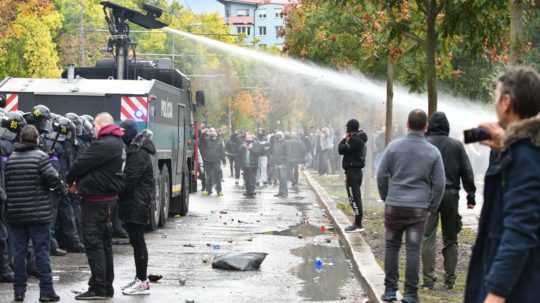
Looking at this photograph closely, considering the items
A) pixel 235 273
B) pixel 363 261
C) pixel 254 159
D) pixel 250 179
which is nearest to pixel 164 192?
pixel 235 273

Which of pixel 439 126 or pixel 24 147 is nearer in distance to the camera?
pixel 24 147

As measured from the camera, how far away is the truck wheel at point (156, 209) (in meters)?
18.0

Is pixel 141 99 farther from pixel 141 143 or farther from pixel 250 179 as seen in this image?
pixel 250 179

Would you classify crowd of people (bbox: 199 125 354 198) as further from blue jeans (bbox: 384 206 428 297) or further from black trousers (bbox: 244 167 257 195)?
blue jeans (bbox: 384 206 428 297)

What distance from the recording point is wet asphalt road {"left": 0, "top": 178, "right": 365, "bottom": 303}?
36.7 ft

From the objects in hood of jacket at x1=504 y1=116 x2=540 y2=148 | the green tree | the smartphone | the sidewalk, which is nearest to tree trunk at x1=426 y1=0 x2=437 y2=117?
the sidewalk

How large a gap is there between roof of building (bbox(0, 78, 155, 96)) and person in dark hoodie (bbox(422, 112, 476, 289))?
6817 millimetres

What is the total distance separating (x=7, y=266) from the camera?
1170 centimetres

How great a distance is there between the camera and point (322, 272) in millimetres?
13305

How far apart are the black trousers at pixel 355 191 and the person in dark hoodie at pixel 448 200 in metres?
6.52

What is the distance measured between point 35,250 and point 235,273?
10.9 ft

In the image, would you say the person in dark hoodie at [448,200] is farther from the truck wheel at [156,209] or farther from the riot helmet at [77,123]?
the truck wheel at [156,209]

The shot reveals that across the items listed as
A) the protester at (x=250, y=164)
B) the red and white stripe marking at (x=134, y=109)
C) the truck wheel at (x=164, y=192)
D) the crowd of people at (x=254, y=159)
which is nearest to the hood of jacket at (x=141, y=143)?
the red and white stripe marking at (x=134, y=109)

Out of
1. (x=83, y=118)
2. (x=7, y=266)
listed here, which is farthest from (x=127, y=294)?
(x=83, y=118)
